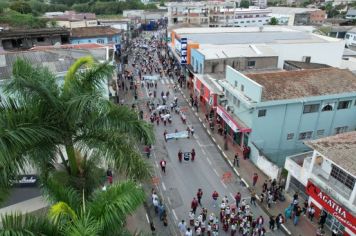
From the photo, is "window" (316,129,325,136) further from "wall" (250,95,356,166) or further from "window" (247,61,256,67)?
"window" (247,61,256,67)

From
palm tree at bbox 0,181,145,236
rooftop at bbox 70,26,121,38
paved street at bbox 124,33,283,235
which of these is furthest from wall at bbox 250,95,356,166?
rooftop at bbox 70,26,121,38

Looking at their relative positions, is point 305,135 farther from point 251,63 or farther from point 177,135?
point 251,63

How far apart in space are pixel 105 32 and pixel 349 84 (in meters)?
39.4

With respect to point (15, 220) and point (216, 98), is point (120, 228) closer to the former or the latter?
point (15, 220)

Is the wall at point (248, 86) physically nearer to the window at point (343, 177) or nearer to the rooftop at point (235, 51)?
the window at point (343, 177)

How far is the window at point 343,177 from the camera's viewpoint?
16062 mm

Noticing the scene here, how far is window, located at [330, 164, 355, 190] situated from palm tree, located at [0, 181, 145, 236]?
1354 cm

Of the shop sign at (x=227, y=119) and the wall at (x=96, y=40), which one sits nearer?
the shop sign at (x=227, y=119)

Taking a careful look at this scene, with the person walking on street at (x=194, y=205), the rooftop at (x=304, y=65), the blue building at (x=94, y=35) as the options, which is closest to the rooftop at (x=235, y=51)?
the rooftop at (x=304, y=65)

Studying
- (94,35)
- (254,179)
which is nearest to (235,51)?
(254,179)

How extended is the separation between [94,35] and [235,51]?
25553mm

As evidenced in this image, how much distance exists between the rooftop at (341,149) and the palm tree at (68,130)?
1183cm

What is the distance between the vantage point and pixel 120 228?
6406 millimetres

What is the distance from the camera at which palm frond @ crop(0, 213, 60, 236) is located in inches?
225
